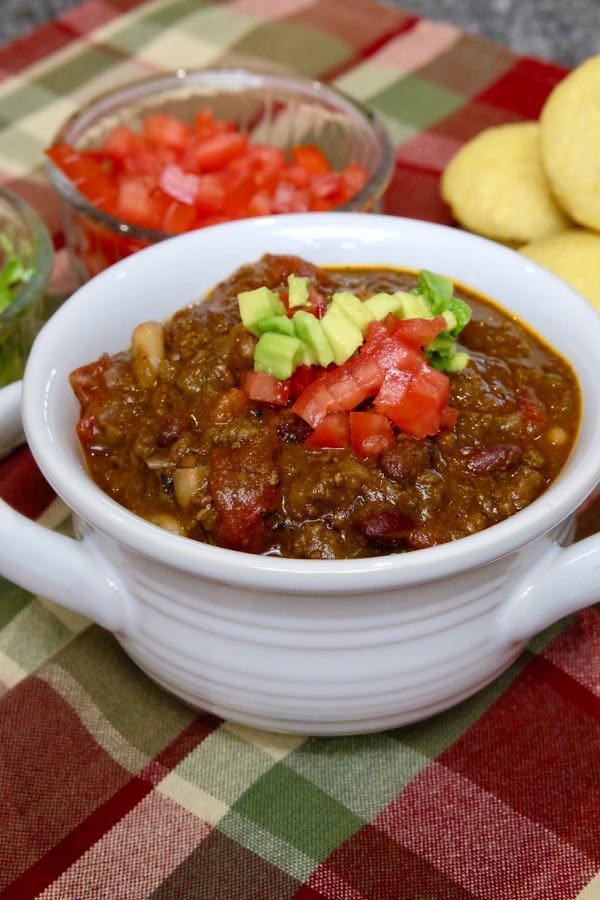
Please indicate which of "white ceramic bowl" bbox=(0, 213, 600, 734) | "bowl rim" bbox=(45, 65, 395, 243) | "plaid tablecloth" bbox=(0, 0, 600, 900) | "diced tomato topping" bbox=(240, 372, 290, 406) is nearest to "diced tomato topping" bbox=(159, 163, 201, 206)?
"bowl rim" bbox=(45, 65, 395, 243)

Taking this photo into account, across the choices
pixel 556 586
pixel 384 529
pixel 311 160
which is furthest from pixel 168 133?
pixel 556 586

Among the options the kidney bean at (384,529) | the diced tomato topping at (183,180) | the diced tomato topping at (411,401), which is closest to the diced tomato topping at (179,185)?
the diced tomato topping at (183,180)

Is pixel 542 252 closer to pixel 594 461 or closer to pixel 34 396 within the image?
pixel 594 461

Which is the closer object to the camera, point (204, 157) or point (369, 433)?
point (369, 433)

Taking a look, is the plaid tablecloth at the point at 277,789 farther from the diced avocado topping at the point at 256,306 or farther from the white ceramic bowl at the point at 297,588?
the diced avocado topping at the point at 256,306

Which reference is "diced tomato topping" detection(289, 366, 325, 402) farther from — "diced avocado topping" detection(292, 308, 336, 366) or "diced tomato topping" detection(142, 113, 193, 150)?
"diced tomato topping" detection(142, 113, 193, 150)

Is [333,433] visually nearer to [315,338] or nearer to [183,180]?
[315,338]

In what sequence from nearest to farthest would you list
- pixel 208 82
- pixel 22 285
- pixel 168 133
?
pixel 22 285
pixel 168 133
pixel 208 82
